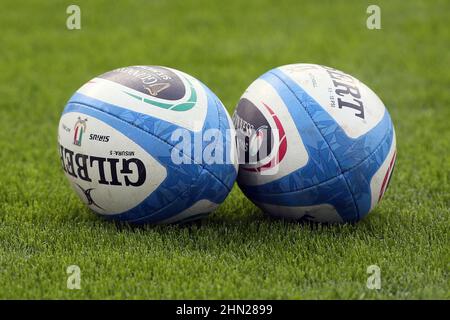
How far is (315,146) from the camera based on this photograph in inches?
186

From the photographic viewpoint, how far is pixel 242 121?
16.4 ft

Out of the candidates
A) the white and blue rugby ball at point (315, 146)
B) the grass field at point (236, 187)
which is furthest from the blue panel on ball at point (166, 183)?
the white and blue rugby ball at point (315, 146)

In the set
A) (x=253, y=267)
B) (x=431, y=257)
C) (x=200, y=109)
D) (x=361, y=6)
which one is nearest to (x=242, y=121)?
(x=200, y=109)

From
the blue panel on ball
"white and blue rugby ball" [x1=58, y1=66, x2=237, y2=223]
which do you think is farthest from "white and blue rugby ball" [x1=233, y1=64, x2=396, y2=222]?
the blue panel on ball

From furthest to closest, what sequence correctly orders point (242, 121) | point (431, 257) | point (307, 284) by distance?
point (242, 121)
point (431, 257)
point (307, 284)

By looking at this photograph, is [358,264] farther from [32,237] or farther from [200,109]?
[32,237]

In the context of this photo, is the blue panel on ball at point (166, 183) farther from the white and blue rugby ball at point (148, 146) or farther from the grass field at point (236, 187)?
the grass field at point (236, 187)

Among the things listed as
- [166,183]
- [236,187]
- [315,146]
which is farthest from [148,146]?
[236,187]

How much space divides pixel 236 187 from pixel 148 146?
141 centimetres

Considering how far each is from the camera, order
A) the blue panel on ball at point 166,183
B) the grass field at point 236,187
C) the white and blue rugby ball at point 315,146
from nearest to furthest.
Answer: the grass field at point 236,187 → the blue panel on ball at point 166,183 → the white and blue rugby ball at point 315,146

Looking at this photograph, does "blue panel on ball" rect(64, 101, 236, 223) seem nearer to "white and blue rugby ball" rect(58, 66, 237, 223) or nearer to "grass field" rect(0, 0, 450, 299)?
"white and blue rugby ball" rect(58, 66, 237, 223)

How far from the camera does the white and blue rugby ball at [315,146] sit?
4.73 m

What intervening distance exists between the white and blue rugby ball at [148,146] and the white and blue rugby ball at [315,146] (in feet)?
Result: 0.65

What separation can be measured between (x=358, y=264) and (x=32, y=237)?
6.17 ft
